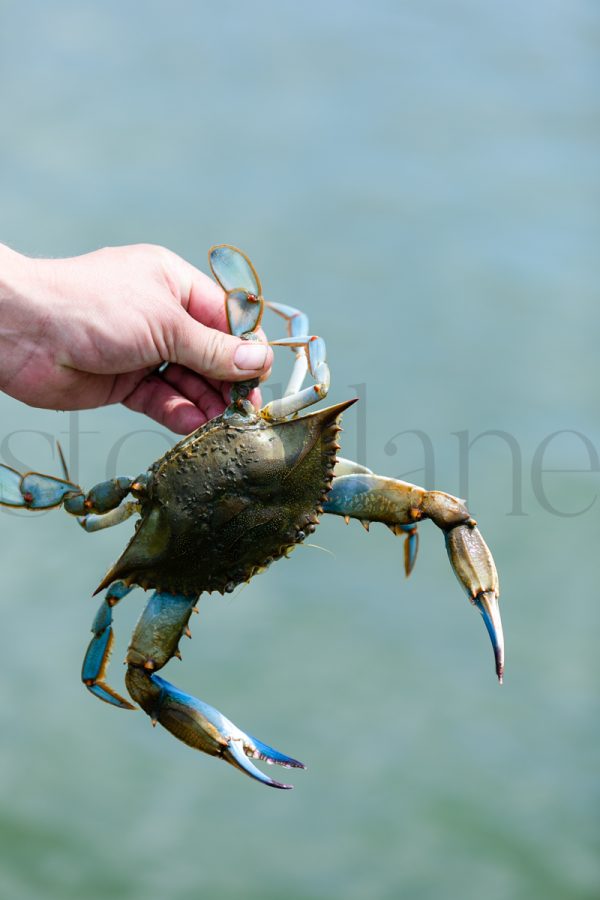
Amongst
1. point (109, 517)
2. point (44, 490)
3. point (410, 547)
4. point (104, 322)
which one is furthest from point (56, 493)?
point (410, 547)

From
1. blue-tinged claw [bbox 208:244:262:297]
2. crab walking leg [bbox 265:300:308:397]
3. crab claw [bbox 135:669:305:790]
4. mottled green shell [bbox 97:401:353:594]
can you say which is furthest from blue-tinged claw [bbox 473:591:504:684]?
blue-tinged claw [bbox 208:244:262:297]

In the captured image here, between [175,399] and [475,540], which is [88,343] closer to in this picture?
[175,399]

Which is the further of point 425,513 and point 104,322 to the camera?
point 104,322

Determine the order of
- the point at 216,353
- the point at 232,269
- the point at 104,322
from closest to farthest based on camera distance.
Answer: the point at 232,269 < the point at 216,353 < the point at 104,322

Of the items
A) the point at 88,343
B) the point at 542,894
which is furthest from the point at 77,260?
the point at 542,894

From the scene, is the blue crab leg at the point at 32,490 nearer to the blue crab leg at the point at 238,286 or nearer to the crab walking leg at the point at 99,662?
the crab walking leg at the point at 99,662

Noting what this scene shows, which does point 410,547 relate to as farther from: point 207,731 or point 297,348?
point 207,731

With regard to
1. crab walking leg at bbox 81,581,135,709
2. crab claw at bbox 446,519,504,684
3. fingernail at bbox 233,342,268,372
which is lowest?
crab walking leg at bbox 81,581,135,709

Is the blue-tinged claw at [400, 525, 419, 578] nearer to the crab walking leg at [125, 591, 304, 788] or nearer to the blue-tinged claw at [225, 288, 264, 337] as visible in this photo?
the crab walking leg at [125, 591, 304, 788]
